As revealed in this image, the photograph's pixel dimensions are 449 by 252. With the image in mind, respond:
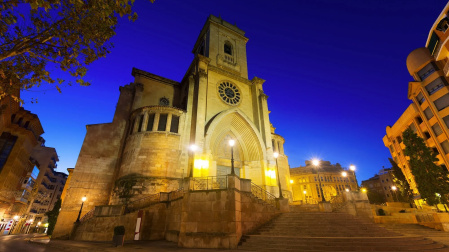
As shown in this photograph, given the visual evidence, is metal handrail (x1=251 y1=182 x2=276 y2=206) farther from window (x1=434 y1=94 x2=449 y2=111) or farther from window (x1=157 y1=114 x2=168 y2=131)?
window (x1=434 y1=94 x2=449 y2=111)

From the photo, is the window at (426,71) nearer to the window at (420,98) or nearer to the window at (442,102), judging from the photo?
the window at (420,98)

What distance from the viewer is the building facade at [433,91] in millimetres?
Result: 27703

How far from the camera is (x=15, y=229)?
39344 mm

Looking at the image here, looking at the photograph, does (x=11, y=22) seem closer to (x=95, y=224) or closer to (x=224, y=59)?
(x=95, y=224)

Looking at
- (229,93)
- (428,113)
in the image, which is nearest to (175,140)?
(229,93)

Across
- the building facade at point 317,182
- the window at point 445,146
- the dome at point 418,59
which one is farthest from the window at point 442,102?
the building facade at point 317,182

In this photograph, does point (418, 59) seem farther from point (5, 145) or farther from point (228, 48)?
point (5, 145)

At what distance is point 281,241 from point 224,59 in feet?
79.1

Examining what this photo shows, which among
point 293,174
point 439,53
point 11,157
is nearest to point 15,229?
point 11,157

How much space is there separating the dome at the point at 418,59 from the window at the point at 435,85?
359 cm

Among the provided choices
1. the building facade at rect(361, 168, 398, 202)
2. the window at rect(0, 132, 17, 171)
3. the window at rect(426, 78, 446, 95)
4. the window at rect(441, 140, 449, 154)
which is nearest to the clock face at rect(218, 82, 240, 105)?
the window at rect(441, 140, 449, 154)

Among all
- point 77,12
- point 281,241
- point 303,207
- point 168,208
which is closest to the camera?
point 77,12

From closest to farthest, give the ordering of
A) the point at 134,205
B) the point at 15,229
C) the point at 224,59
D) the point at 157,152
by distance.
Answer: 1. the point at 134,205
2. the point at 157,152
3. the point at 224,59
4. the point at 15,229

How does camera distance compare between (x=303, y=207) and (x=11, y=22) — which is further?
(x=303, y=207)
